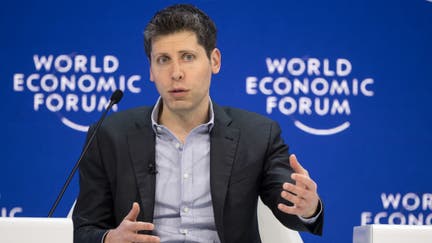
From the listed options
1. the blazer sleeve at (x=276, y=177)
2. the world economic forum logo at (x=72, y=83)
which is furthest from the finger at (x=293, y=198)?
the world economic forum logo at (x=72, y=83)

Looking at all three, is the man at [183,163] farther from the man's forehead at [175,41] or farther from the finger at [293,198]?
the finger at [293,198]

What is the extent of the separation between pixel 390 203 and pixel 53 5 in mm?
2004

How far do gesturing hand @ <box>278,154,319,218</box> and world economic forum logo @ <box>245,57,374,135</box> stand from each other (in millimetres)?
1283

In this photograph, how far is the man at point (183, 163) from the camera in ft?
8.16

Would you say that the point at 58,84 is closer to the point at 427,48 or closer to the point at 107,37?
the point at 107,37

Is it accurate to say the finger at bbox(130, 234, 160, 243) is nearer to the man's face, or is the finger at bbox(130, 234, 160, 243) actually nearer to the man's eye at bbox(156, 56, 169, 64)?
the man's face

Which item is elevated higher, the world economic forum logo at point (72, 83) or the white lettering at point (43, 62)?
the white lettering at point (43, 62)

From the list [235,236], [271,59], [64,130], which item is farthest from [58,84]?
[235,236]

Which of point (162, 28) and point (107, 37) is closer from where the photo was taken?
point (162, 28)

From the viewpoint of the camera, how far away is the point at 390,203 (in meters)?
3.49

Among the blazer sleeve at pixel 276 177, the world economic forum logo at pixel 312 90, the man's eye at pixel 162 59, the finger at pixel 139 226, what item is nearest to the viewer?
the finger at pixel 139 226

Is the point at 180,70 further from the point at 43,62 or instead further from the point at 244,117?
the point at 43,62

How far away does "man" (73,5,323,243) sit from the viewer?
2488 millimetres

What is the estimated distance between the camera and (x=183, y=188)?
98.8 inches
